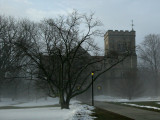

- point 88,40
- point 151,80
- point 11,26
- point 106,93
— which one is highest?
point 11,26

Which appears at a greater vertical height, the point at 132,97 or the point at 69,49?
the point at 69,49

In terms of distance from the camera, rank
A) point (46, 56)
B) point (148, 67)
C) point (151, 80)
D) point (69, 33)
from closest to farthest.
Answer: point (69, 33) < point (46, 56) < point (148, 67) < point (151, 80)

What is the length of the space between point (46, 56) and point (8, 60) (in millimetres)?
13101

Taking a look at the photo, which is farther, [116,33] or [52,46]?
[116,33]

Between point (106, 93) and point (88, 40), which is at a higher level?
point (88, 40)

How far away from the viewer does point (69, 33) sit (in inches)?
811

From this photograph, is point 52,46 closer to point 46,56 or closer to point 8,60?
point 46,56

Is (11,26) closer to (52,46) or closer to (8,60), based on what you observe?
(8,60)

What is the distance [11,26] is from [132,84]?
25.5 meters

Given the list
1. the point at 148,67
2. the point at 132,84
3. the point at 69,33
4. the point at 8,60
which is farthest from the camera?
the point at 148,67

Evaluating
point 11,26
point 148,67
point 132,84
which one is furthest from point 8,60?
point 148,67

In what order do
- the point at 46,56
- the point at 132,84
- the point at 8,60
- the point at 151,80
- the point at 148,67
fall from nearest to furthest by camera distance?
1. the point at 46,56
2. the point at 8,60
3. the point at 132,84
4. the point at 148,67
5. the point at 151,80

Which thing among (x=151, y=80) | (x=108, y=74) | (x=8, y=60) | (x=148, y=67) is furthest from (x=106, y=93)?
(x=8, y=60)

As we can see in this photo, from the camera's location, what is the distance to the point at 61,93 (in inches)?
844
